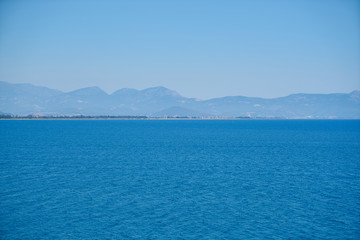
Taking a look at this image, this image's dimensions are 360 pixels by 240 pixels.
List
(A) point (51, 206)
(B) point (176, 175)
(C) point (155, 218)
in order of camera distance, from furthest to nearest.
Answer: (B) point (176, 175)
(A) point (51, 206)
(C) point (155, 218)

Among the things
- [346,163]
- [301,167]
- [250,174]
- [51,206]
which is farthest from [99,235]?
[346,163]

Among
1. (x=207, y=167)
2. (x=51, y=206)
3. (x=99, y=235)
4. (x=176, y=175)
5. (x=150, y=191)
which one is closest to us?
(x=99, y=235)

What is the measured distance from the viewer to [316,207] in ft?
104


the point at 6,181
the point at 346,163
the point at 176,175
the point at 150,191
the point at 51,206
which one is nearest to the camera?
the point at 51,206

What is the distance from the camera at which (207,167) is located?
175 ft

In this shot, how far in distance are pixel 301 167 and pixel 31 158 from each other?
151ft

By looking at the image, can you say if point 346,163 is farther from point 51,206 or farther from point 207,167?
point 51,206

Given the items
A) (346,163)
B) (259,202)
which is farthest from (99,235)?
(346,163)

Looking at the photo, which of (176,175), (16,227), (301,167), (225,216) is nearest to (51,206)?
(16,227)

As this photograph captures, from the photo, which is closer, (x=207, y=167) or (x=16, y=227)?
(x=16, y=227)

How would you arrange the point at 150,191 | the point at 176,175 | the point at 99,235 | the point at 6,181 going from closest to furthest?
the point at 99,235, the point at 150,191, the point at 6,181, the point at 176,175

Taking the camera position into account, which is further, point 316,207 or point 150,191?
point 150,191

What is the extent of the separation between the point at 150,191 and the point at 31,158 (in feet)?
106

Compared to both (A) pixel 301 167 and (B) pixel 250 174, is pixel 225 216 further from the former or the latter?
(A) pixel 301 167
